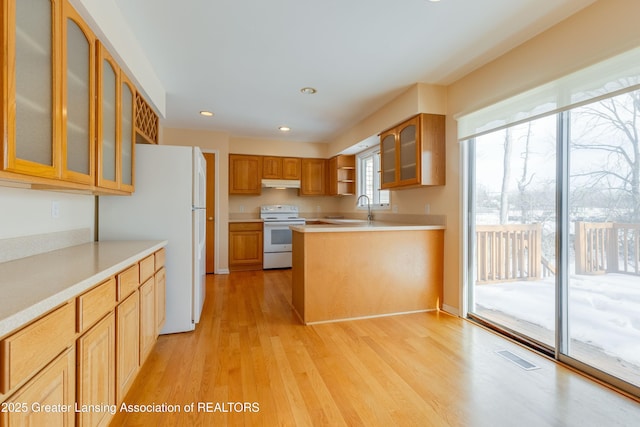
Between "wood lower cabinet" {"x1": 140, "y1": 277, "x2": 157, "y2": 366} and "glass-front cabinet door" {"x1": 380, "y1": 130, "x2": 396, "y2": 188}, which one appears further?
"glass-front cabinet door" {"x1": 380, "y1": 130, "x2": 396, "y2": 188}

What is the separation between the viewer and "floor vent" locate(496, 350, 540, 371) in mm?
1993

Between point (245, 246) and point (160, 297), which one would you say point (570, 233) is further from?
point (245, 246)

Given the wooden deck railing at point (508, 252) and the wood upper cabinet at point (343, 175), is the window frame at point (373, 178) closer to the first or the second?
the wood upper cabinet at point (343, 175)

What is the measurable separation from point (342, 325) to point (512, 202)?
6.12 feet

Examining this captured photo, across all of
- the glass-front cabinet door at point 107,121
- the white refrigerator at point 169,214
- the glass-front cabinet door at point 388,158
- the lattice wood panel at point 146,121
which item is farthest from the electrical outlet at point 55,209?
the glass-front cabinet door at point 388,158

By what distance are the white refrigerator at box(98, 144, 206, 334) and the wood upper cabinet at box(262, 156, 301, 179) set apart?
2756mm

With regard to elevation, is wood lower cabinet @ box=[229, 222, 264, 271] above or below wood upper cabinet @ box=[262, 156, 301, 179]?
below

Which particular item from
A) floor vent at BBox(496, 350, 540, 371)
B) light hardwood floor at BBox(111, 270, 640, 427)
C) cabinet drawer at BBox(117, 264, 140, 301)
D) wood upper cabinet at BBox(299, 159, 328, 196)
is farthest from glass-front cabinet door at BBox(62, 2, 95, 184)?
wood upper cabinet at BBox(299, 159, 328, 196)

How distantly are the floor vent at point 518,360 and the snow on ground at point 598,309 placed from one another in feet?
1.14

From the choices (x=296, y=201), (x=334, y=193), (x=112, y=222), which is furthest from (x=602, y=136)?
(x=296, y=201)

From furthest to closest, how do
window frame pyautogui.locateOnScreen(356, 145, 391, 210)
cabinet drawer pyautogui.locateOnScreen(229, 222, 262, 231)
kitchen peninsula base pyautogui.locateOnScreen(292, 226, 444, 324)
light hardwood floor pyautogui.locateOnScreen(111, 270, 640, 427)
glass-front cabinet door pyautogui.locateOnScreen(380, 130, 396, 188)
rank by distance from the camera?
cabinet drawer pyautogui.locateOnScreen(229, 222, 262, 231)
window frame pyautogui.locateOnScreen(356, 145, 391, 210)
glass-front cabinet door pyautogui.locateOnScreen(380, 130, 396, 188)
kitchen peninsula base pyautogui.locateOnScreen(292, 226, 444, 324)
light hardwood floor pyautogui.locateOnScreen(111, 270, 640, 427)

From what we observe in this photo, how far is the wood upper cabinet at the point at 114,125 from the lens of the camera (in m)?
1.75

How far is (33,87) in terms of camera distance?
117 cm

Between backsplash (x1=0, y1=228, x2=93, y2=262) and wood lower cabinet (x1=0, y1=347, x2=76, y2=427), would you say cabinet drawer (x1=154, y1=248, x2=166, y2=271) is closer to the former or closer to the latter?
backsplash (x1=0, y1=228, x2=93, y2=262)
